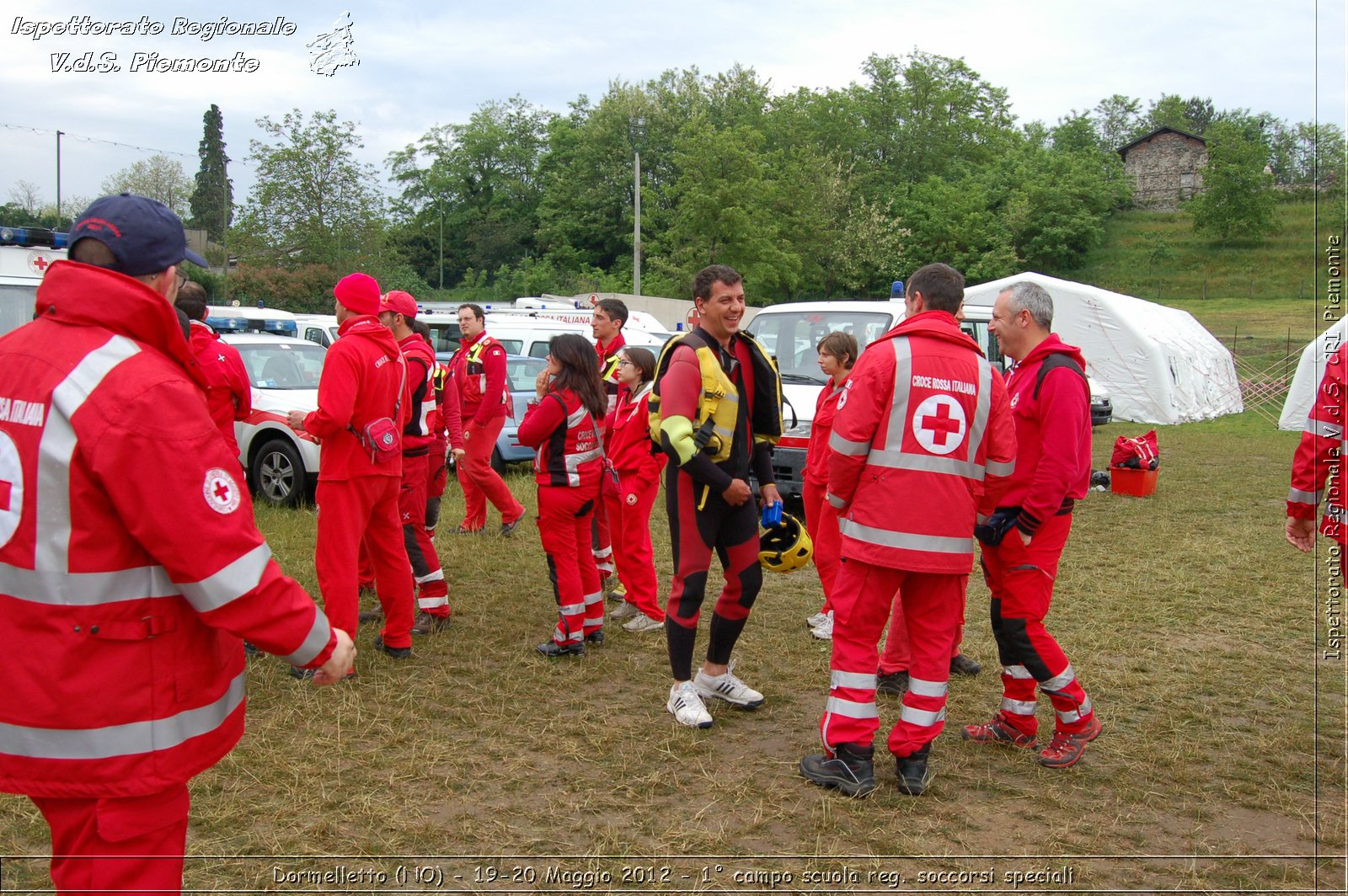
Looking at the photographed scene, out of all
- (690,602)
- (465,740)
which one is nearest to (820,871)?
(690,602)

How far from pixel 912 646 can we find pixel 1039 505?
0.81 metres

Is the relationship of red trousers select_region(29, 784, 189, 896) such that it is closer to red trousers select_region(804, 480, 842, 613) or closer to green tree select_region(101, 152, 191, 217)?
red trousers select_region(804, 480, 842, 613)

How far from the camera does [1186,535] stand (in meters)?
9.78

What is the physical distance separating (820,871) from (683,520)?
1.75 metres

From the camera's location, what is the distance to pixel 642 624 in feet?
21.5

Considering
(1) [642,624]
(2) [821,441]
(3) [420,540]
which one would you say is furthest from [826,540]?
(3) [420,540]

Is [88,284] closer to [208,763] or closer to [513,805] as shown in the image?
[208,763]

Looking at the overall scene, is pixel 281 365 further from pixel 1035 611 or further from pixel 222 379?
pixel 1035 611

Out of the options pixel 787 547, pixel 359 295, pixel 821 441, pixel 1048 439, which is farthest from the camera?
pixel 821 441

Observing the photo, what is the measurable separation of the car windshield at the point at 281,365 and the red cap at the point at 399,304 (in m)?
5.05

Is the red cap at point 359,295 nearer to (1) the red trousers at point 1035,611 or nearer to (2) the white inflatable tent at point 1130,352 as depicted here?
(1) the red trousers at point 1035,611

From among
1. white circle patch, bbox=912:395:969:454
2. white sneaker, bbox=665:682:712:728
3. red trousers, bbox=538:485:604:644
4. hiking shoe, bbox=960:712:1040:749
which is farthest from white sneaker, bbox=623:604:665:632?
white circle patch, bbox=912:395:969:454

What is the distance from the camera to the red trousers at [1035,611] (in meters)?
4.29

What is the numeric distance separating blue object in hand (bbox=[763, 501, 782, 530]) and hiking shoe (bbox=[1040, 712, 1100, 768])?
1598 millimetres
